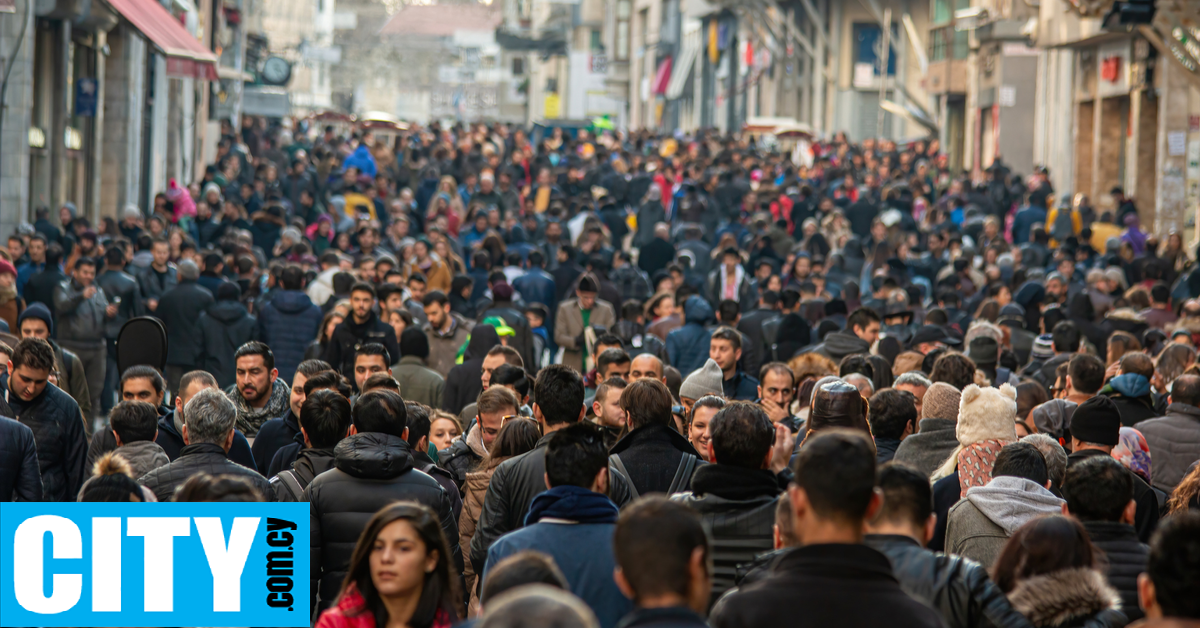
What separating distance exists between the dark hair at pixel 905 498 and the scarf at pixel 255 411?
463 cm

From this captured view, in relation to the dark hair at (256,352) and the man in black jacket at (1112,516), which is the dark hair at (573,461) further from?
the dark hair at (256,352)

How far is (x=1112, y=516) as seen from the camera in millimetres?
4965

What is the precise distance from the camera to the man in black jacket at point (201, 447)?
5.95 meters

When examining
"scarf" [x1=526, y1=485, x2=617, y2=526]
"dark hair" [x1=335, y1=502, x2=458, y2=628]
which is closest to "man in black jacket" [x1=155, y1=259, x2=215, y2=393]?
"scarf" [x1=526, y1=485, x2=617, y2=526]

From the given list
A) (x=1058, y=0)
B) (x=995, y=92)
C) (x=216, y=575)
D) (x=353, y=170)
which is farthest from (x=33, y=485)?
(x=995, y=92)

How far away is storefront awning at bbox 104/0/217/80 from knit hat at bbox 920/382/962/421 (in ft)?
48.8

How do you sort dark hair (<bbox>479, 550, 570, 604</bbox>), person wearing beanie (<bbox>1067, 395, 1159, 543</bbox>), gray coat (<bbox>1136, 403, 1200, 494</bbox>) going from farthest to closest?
gray coat (<bbox>1136, 403, 1200, 494</bbox>)
person wearing beanie (<bbox>1067, 395, 1159, 543</bbox>)
dark hair (<bbox>479, 550, 570, 604</bbox>)

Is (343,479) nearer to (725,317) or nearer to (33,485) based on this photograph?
(33,485)

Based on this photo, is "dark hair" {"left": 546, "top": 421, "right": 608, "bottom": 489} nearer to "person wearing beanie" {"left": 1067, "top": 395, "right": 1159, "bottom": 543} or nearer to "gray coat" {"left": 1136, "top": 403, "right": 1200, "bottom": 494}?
"person wearing beanie" {"left": 1067, "top": 395, "right": 1159, "bottom": 543}

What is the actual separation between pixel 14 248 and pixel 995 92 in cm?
2516

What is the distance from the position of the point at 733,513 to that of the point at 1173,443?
12.1 feet

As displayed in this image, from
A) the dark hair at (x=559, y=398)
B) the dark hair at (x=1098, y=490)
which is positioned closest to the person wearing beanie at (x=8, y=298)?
the dark hair at (x=559, y=398)

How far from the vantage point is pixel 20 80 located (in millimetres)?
18953

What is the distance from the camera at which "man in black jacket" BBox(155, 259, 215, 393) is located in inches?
509
